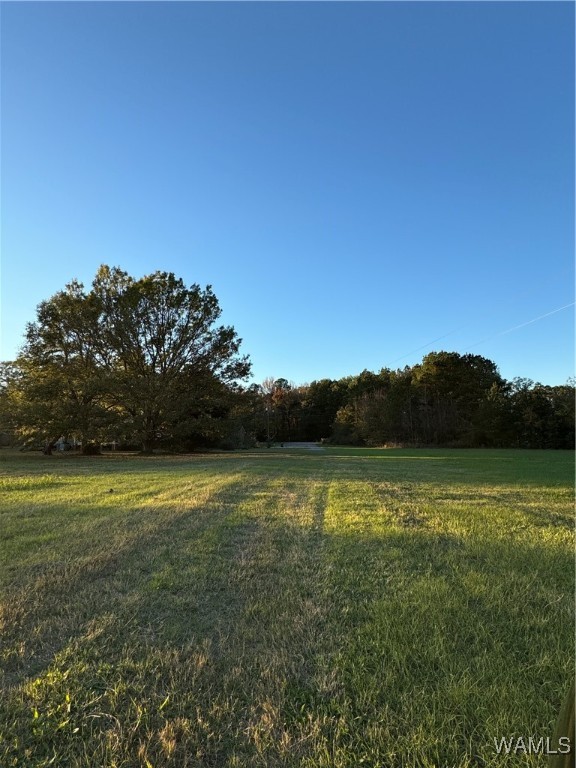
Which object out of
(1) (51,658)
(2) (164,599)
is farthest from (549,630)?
(1) (51,658)

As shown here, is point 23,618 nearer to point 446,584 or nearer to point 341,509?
point 446,584

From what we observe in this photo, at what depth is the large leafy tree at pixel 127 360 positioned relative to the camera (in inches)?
955

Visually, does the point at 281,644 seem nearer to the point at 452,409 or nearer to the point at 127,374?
the point at 127,374

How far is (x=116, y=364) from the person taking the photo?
27.5 meters

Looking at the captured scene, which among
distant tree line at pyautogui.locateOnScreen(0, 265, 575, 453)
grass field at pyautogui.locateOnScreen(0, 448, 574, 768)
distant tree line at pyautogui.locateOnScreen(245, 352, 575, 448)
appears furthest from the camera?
distant tree line at pyautogui.locateOnScreen(245, 352, 575, 448)

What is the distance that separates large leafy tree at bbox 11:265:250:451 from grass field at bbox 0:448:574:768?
66.4ft

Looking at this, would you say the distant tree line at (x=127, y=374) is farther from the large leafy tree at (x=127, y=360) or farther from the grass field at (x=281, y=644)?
the grass field at (x=281, y=644)

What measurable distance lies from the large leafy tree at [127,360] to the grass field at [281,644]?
2023 cm

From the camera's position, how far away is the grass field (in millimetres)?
1828

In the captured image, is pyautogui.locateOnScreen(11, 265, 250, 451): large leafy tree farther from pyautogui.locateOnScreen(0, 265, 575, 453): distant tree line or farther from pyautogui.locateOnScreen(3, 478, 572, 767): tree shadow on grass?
pyautogui.locateOnScreen(3, 478, 572, 767): tree shadow on grass

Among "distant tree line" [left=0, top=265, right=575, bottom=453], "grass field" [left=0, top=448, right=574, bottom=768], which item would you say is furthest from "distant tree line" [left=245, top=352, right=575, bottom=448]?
"grass field" [left=0, top=448, right=574, bottom=768]

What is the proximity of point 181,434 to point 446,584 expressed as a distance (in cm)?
2531

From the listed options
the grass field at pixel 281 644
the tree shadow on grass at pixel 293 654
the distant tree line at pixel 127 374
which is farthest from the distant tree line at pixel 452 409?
the tree shadow on grass at pixel 293 654

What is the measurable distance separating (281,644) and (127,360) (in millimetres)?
26619
